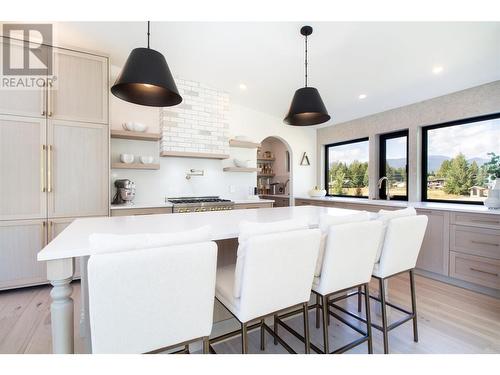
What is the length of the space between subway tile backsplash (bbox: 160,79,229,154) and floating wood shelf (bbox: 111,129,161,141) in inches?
5.5

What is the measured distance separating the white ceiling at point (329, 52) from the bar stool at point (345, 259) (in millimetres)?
2059

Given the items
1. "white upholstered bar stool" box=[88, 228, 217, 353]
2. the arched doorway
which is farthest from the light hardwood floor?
the arched doorway

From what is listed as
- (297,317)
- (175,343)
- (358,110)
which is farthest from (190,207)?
(358,110)

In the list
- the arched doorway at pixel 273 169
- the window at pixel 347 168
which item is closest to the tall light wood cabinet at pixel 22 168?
the arched doorway at pixel 273 169

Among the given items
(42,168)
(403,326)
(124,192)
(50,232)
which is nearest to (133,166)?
(124,192)

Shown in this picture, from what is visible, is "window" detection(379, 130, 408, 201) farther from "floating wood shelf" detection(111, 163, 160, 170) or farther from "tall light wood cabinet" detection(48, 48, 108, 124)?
"tall light wood cabinet" detection(48, 48, 108, 124)

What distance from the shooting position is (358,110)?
164 inches

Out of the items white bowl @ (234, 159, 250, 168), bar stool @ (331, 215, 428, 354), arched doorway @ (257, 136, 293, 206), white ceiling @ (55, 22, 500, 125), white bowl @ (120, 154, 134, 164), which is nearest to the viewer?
bar stool @ (331, 215, 428, 354)

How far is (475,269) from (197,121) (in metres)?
3.99

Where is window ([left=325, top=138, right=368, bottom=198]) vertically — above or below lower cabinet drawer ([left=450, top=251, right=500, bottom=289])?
above

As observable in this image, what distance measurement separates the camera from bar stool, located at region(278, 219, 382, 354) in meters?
1.44

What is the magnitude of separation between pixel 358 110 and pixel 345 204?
5.30ft

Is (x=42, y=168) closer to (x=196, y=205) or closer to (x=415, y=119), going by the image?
(x=196, y=205)

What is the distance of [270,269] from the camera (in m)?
1.21
